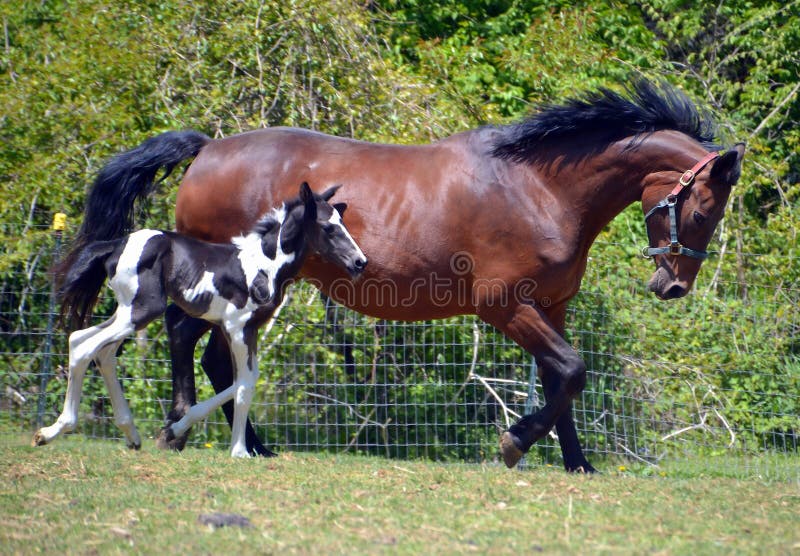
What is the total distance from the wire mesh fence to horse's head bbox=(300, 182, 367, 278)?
2.02 meters

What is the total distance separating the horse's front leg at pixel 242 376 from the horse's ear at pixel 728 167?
315 centimetres

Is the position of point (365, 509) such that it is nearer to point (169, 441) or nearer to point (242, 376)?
point (242, 376)

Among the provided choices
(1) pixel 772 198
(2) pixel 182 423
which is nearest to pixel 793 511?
(2) pixel 182 423

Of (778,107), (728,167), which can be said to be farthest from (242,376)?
(778,107)

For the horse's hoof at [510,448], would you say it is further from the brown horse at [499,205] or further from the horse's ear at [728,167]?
the horse's ear at [728,167]

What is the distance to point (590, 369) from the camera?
8477mm

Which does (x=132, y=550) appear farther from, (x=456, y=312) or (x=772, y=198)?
(x=772, y=198)

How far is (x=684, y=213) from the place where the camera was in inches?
244

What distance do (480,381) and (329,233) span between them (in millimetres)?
2817

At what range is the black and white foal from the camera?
20.4 feet

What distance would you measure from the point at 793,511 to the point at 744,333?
3818 mm

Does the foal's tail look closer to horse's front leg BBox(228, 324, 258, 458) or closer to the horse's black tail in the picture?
the horse's black tail

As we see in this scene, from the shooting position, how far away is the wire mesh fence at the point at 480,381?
8.55 metres

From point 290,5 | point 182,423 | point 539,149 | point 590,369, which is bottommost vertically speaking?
point 182,423
